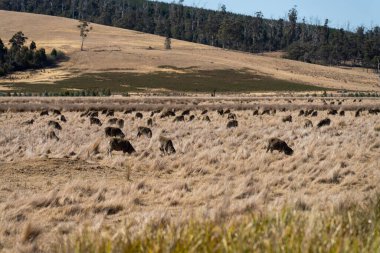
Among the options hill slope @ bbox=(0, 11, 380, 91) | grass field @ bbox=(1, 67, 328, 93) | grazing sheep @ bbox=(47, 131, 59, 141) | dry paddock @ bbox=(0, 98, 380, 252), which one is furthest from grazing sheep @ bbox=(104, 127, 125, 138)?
hill slope @ bbox=(0, 11, 380, 91)

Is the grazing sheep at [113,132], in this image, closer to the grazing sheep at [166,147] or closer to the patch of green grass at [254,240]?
the grazing sheep at [166,147]

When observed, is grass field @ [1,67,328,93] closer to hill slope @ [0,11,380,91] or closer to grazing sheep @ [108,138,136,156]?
hill slope @ [0,11,380,91]

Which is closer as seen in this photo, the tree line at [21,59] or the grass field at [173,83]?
the grass field at [173,83]

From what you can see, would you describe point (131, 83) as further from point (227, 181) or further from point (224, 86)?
point (227, 181)

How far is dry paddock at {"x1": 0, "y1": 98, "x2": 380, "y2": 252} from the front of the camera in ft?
27.2

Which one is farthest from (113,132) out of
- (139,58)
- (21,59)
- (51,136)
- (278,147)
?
(139,58)

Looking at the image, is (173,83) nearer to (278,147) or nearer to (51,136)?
(51,136)

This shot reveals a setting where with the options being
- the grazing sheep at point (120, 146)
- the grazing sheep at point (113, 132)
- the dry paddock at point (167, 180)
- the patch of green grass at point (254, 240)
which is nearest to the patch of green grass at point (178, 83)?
the grazing sheep at point (113, 132)

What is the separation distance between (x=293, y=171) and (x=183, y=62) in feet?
344

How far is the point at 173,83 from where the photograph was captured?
94.4m

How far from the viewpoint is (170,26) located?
178750mm

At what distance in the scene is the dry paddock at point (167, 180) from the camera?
27.2 ft

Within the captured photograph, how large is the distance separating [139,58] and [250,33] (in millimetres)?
64508

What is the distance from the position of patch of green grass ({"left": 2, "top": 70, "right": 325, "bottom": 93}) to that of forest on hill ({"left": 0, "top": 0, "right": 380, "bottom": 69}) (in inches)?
1913
